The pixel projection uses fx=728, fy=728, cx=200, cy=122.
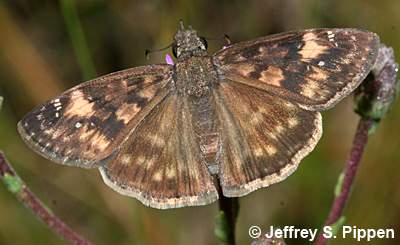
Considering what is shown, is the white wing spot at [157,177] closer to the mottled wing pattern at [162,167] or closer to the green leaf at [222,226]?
the mottled wing pattern at [162,167]

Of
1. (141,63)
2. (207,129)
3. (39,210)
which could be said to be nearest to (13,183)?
(39,210)

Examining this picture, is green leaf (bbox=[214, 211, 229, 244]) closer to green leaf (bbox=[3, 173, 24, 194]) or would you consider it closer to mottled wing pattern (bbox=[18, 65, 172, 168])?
mottled wing pattern (bbox=[18, 65, 172, 168])

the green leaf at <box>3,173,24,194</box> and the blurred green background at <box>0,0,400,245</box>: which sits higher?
the green leaf at <box>3,173,24,194</box>

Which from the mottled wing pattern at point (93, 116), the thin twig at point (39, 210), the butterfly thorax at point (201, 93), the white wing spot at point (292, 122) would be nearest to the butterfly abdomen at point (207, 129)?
the butterfly thorax at point (201, 93)

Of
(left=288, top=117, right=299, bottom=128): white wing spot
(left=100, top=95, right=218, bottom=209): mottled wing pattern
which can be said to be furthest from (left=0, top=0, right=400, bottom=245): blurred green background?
(left=288, top=117, right=299, bottom=128): white wing spot

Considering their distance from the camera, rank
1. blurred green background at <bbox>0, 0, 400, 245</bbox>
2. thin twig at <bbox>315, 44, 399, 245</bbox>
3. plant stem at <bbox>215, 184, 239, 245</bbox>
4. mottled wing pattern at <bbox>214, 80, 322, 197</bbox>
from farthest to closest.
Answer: blurred green background at <bbox>0, 0, 400, 245</bbox>, thin twig at <bbox>315, 44, 399, 245</bbox>, plant stem at <bbox>215, 184, 239, 245</bbox>, mottled wing pattern at <bbox>214, 80, 322, 197</bbox>

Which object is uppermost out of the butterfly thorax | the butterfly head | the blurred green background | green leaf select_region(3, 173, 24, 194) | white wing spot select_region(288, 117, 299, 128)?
the butterfly head

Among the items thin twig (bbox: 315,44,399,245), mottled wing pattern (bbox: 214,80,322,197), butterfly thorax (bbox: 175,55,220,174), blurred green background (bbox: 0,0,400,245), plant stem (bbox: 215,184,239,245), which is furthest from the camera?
blurred green background (bbox: 0,0,400,245)

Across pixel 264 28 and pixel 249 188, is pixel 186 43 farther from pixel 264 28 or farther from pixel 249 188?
pixel 264 28
